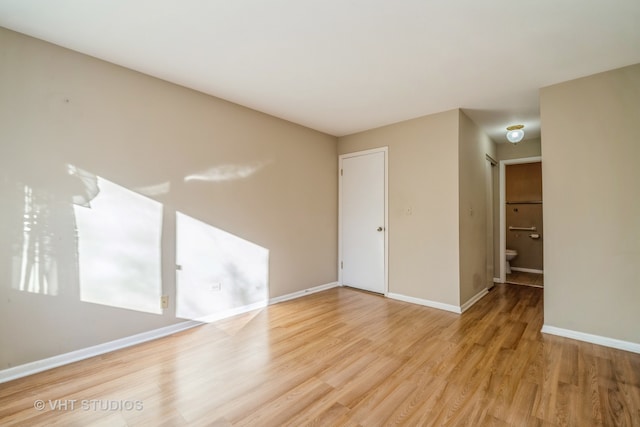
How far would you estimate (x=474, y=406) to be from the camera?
1.71 metres

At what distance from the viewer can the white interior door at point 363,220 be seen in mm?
4152

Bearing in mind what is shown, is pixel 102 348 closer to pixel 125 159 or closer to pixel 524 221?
pixel 125 159

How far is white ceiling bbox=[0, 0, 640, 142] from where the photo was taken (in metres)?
1.79

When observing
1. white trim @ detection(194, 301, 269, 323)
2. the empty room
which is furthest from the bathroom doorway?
white trim @ detection(194, 301, 269, 323)

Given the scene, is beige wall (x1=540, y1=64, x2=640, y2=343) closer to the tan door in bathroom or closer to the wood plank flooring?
the wood plank flooring

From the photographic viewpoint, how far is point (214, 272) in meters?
3.09

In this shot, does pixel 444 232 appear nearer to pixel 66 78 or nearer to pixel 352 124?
pixel 352 124

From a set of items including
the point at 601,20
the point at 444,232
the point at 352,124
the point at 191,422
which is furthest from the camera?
the point at 352,124

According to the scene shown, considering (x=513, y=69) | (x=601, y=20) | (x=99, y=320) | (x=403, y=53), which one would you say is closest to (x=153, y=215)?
(x=99, y=320)

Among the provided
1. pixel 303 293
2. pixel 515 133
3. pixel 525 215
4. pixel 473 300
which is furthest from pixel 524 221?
pixel 303 293

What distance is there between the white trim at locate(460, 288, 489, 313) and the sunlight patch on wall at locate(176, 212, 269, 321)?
2497 mm

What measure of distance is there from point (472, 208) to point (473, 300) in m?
1.24

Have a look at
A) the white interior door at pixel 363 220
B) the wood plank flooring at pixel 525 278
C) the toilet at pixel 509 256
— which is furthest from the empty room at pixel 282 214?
the toilet at pixel 509 256

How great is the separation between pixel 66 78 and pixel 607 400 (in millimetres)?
4497
